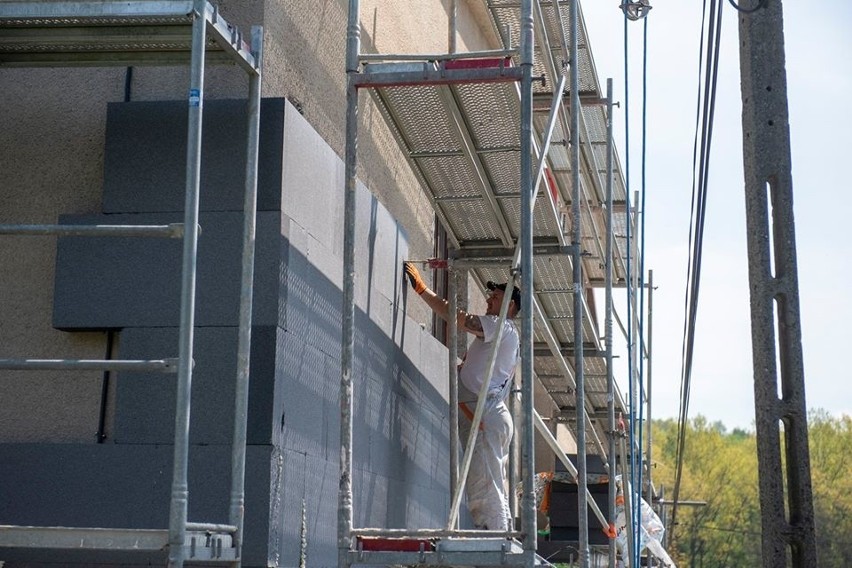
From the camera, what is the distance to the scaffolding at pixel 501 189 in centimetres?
583

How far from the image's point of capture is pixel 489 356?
8.25m

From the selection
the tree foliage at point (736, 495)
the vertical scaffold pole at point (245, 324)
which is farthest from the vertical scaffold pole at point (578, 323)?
the tree foliage at point (736, 495)

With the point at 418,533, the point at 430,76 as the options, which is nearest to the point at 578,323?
the point at 430,76

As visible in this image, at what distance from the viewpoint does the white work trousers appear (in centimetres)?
834

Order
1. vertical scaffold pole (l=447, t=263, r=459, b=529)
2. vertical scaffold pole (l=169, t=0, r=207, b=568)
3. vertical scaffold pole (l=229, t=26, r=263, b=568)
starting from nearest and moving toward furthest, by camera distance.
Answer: vertical scaffold pole (l=169, t=0, r=207, b=568), vertical scaffold pole (l=229, t=26, r=263, b=568), vertical scaffold pole (l=447, t=263, r=459, b=529)

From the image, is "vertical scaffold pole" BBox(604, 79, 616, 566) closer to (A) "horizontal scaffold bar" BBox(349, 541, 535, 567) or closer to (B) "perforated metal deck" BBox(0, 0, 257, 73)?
(A) "horizontal scaffold bar" BBox(349, 541, 535, 567)

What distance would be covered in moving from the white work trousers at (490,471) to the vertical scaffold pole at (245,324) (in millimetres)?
3170

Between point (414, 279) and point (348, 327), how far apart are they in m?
2.83

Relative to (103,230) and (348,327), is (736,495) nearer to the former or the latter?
(348,327)

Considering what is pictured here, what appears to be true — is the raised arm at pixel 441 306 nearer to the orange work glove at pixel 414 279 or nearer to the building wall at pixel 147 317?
the orange work glove at pixel 414 279

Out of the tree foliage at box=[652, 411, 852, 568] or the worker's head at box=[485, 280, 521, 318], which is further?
the tree foliage at box=[652, 411, 852, 568]

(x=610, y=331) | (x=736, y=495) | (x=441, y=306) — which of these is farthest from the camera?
(x=736, y=495)

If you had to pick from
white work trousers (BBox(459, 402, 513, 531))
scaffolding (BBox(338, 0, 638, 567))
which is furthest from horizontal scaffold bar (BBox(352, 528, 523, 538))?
white work trousers (BBox(459, 402, 513, 531))

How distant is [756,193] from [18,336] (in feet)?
13.0
